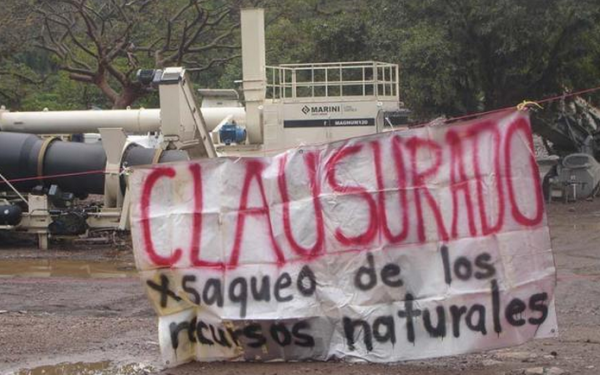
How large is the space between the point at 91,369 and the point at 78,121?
1450 cm

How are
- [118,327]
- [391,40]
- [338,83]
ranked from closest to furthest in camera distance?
[118,327] → [338,83] → [391,40]

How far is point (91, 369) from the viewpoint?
26.7 ft

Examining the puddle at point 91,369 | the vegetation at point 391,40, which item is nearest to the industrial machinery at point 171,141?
the vegetation at point 391,40

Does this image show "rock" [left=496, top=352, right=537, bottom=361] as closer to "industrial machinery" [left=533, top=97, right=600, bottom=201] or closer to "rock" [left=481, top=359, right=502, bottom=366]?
"rock" [left=481, top=359, right=502, bottom=366]

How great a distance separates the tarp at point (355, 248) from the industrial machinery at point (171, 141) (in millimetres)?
9766

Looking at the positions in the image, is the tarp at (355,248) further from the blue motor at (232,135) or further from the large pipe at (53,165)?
the blue motor at (232,135)

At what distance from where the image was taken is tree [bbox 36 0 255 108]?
31172mm

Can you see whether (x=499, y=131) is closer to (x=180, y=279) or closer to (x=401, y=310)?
(x=401, y=310)

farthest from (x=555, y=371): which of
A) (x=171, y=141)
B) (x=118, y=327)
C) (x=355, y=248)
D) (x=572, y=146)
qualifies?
(x=572, y=146)

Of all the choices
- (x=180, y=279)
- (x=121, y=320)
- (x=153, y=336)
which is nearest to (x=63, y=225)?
(x=121, y=320)

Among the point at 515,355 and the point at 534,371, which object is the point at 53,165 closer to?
the point at 515,355

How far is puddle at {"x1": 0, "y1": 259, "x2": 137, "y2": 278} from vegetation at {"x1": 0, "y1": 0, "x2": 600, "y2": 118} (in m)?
9.62

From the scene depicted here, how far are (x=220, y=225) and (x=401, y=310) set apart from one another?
156 centimetres

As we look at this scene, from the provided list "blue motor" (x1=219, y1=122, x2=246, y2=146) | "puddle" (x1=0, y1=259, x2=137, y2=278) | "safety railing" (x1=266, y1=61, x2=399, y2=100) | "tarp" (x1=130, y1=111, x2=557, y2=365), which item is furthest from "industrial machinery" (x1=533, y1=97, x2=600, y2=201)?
"tarp" (x1=130, y1=111, x2=557, y2=365)
